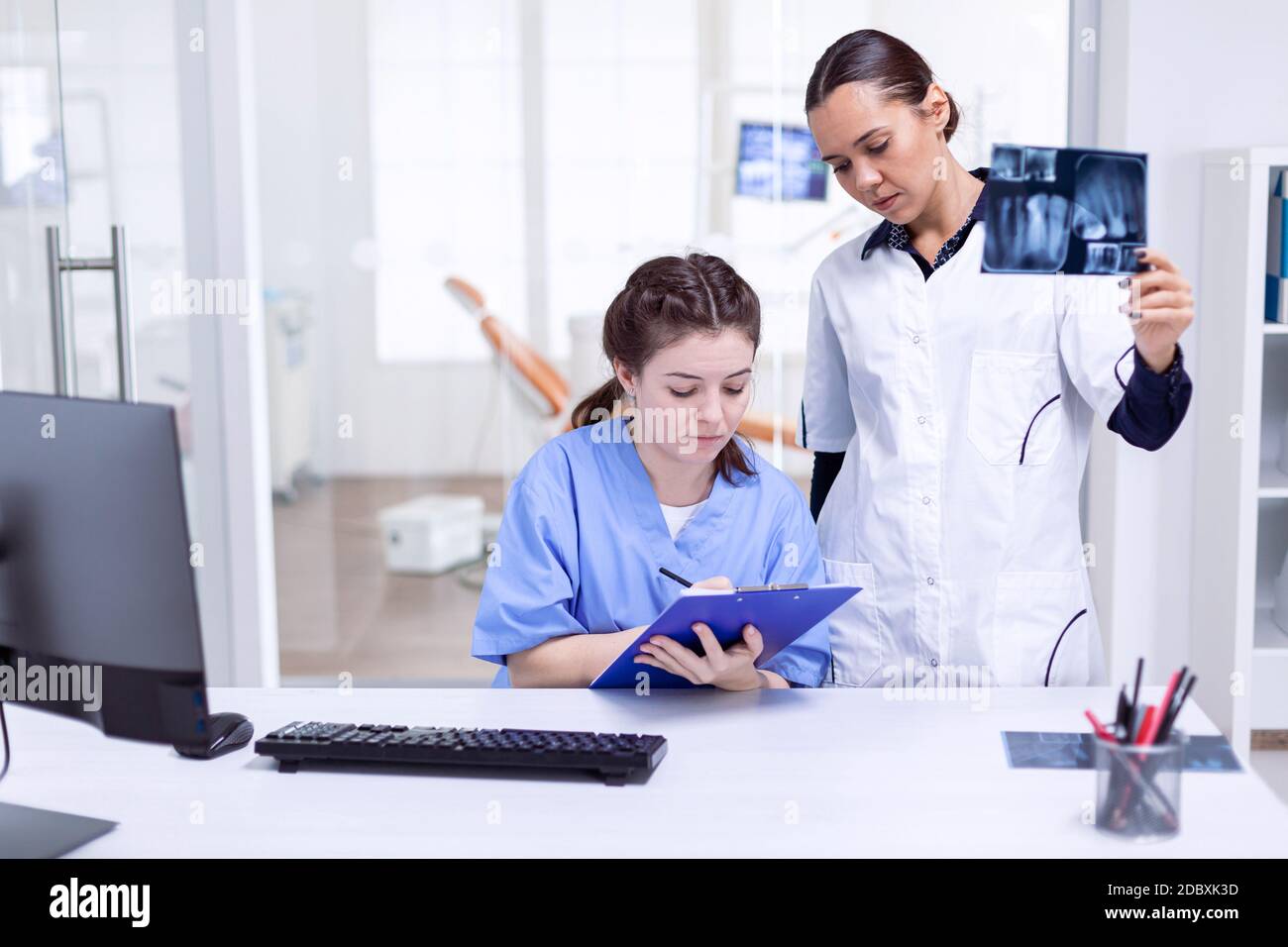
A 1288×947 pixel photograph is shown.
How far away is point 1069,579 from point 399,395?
1922mm

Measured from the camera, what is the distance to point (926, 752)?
1270 mm

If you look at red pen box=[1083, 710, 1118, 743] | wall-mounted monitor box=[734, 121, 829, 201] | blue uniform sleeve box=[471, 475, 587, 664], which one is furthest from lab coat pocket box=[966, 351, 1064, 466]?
wall-mounted monitor box=[734, 121, 829, 201]

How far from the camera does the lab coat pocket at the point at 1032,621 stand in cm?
169

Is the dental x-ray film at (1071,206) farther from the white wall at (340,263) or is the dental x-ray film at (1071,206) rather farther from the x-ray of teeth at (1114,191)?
the white wall at (340,263)

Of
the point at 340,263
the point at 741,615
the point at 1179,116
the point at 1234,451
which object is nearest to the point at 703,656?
the point at 741,615

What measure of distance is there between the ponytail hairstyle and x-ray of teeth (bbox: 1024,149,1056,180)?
15.2 inches

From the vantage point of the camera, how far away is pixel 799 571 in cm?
165

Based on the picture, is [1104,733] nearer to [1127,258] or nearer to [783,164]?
[1127,258]

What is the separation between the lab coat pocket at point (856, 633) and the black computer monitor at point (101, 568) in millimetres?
974

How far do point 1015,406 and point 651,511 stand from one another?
20.3 inches

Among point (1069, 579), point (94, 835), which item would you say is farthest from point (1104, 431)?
point (94, 835)

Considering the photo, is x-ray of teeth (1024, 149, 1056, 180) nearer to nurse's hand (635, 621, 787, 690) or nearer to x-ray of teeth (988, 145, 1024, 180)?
x-ray of teeth (988, 145, 1024, 180)

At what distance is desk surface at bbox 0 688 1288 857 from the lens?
1055 mm
